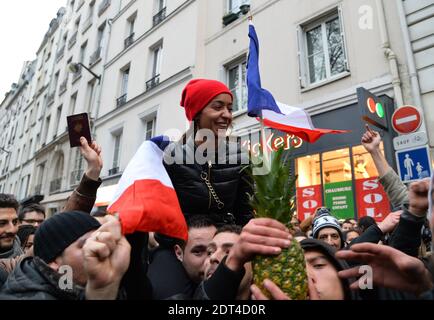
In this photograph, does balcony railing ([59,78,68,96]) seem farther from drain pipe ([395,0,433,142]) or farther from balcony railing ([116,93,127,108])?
drain pipe ([395,0,433,142])

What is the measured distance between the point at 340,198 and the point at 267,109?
5.23 m

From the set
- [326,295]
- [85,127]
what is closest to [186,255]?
[326,295]

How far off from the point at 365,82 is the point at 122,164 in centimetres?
987

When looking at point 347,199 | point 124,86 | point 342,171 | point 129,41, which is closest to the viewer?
point 347,199

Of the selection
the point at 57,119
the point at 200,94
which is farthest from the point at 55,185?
the point at 200,94

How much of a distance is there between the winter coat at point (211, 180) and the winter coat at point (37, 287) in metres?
0.86

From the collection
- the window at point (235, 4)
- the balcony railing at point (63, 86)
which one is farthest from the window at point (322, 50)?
the balcony railing at point (63, 86)

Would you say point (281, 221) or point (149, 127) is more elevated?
point (149, 127)

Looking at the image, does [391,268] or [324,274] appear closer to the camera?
[391,268]

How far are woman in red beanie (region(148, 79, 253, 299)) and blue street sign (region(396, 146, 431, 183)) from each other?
3.58 metres

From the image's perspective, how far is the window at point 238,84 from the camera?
9844 mm

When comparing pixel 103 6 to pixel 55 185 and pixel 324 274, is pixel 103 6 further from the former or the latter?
pixel 324 274

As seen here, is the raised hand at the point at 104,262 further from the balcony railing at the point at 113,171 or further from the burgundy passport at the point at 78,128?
the balcony railing at the point at 113,171

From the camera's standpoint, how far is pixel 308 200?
7.68m
